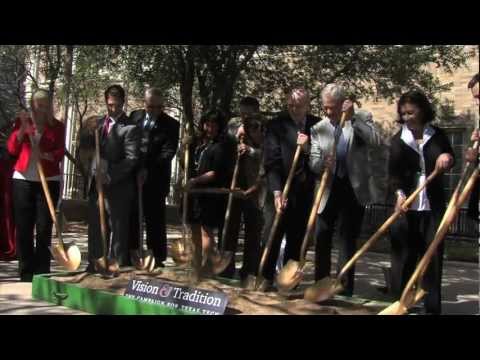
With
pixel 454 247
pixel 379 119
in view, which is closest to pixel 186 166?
pixel 454 247

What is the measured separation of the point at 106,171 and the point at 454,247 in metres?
9.06

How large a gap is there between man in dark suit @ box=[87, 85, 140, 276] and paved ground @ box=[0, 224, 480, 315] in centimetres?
69

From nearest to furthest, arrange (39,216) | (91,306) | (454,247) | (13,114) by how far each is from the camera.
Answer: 1. (91,306)
2. (39,216)
3. (454,247)
4. (13,114)

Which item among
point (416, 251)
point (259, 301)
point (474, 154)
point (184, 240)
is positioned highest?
point (474, 154)

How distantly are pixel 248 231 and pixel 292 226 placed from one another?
1.00m

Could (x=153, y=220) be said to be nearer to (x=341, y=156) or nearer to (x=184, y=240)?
(x=184, y=240)

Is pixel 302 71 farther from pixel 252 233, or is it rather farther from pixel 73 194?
pixel 73 194

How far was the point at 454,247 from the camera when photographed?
1213cm

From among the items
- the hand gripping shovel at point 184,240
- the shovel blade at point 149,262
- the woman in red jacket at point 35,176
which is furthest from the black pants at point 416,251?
the woman in red jacket at point 35,176

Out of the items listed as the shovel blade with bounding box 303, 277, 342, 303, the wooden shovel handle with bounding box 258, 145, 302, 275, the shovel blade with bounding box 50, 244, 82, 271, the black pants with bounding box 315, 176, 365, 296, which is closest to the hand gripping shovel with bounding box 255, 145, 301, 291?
the wooden shovel handle with bounding box 258, 145, 302, 275

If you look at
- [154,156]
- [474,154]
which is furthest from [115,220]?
[474,154]

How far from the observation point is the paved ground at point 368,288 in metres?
4.69

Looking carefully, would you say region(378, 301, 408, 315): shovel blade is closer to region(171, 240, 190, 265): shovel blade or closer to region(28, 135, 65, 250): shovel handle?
region(171, 240, 190, 265): shovel blade

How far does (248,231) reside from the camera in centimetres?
563
